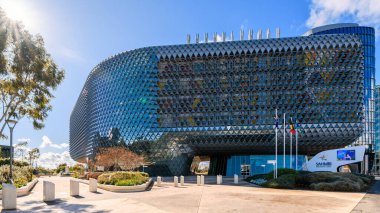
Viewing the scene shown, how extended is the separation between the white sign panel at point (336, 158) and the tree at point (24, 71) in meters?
43.0

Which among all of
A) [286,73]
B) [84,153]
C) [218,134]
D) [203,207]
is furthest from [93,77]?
[203,207]

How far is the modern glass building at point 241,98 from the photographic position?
6862 cm

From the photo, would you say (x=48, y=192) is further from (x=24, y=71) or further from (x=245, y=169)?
(x=245, y=169)

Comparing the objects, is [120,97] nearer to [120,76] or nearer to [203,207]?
[120,76]

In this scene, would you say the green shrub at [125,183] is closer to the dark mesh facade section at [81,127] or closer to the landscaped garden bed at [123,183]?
the landscaped garden bed at [123,183]

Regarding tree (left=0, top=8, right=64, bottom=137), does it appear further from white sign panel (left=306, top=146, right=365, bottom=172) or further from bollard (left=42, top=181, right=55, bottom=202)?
white sign panel (left=306, top=146, right=365, bottom=172)

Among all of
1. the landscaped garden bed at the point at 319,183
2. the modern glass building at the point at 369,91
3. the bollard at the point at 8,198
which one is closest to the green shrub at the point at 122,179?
the bollard at the point at 8,198

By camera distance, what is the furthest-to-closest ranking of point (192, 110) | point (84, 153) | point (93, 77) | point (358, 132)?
point (84, 153) → point (93, 77) → point (192, 110) → point (358, 132)

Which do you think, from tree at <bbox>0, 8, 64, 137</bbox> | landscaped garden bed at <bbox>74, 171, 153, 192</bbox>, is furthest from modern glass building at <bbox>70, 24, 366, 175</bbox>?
tree at <bbox>0, 8, 64, 137</bbox>

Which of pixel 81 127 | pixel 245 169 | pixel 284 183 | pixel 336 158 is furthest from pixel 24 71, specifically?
pixel 81 127

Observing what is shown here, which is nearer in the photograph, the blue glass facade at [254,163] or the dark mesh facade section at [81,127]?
the blue glass facade at [254,163]

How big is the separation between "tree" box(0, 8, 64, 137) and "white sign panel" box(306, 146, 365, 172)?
141 feet

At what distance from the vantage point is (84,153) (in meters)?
111

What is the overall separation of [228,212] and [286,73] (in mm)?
59251
